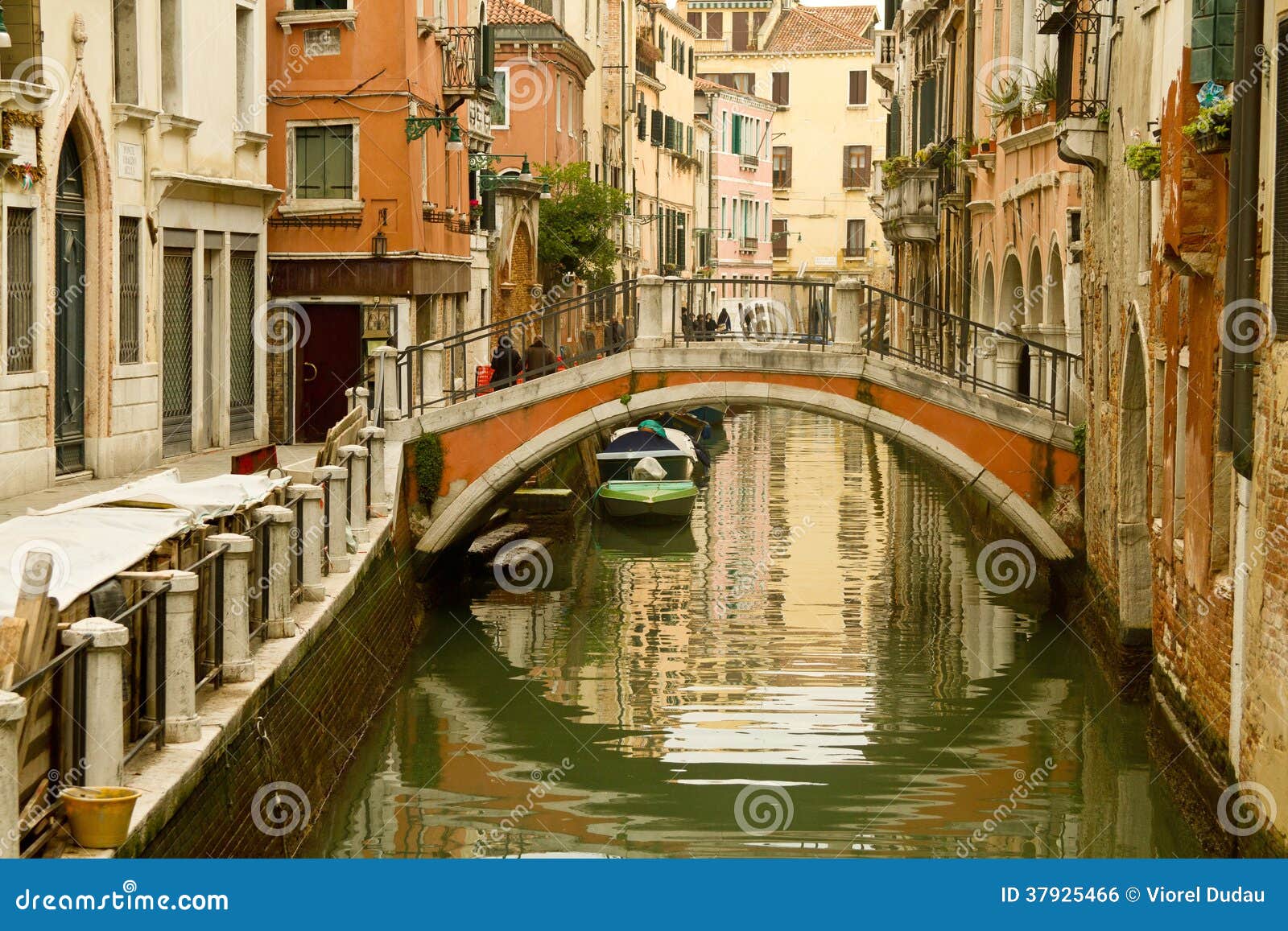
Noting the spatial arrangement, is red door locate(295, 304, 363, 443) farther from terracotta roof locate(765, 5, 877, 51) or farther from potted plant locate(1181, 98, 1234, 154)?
terracotta roof locate(765, 5, 877, 51)

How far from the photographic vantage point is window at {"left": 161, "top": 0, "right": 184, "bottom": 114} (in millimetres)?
16797

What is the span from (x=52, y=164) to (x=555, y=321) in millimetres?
5053

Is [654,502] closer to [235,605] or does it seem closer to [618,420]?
[618,420]

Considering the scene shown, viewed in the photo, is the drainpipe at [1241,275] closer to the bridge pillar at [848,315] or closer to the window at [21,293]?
the bridge pillar at [848,315]

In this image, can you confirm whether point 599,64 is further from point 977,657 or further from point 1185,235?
point 1185,235

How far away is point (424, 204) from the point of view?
21812 mm

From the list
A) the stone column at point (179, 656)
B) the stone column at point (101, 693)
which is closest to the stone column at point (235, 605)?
the stone column at point (179, 656)

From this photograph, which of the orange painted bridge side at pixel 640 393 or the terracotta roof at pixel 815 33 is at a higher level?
the terracotta roof at pixel 815 33

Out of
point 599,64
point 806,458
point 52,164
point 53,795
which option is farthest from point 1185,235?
point 599,64

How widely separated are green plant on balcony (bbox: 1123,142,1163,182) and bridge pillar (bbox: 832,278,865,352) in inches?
218

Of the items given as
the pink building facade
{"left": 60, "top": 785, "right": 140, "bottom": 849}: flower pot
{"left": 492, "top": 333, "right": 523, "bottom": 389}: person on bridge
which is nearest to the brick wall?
{"left": 60, "top": 785, "right": 140, "bottom": 849}: flower pot

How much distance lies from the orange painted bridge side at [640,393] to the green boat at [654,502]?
6.27 meters

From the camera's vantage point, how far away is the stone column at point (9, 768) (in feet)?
17.9

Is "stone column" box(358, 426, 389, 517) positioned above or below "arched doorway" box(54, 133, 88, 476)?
below
